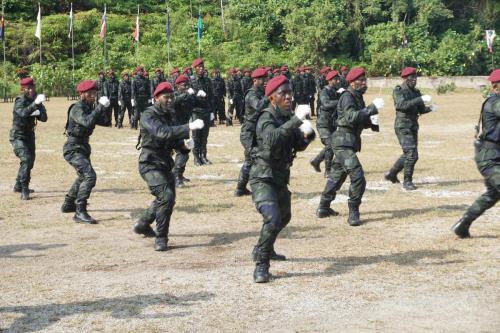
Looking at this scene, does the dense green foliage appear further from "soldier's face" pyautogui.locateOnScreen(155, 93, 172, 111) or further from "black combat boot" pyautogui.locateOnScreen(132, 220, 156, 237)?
"soldier's face" pyautogui.locateOnScreen(155, 93, 172, 111)

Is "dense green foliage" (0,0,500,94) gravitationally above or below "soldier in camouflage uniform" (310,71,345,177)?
above

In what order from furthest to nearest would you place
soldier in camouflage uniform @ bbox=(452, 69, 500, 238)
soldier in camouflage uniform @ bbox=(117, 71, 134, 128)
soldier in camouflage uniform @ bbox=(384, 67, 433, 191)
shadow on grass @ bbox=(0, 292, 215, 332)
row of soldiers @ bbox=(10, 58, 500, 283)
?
1. soldier in camouflage uniform @ bbox=(117, 71, 134, 128)
2. soldier in camouflage uniform @ bbox=(384, 67, 433, 191)
3. soldier in camouflage uniform @ bbox=(452, 69, 500, 238)
4. row of soldiers @ bbox=(10, 58, 500, 283)
5. shadow on grass @ bbox=(0, 292, 215, 332)

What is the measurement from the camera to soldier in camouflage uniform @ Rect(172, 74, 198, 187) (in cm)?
1273

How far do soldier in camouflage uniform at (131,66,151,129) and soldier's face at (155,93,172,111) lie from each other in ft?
50.7

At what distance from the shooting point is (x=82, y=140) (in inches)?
416

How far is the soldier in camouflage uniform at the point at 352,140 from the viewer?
9.79 m

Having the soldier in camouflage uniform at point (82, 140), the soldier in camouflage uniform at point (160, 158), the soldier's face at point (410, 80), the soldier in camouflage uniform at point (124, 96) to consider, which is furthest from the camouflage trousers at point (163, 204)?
the soldier in camouflage uniform at point (124, 96)

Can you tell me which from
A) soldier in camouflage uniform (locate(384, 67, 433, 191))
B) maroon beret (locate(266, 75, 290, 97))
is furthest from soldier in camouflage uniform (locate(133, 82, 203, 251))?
soldier in camouflage uniform (locate(384, 67, 433, 191))

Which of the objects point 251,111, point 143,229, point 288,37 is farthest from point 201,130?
point 288,37

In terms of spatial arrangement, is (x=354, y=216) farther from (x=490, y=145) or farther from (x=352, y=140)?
(x=490, y=145)

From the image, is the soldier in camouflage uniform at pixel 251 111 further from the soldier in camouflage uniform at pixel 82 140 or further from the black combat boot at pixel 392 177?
the black combat boot at pixel 392 177

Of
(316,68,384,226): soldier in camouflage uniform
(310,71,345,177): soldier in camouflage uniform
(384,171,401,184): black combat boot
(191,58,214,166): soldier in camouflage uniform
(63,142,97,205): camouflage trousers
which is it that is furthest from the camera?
(191,58,214,166): soldier in camouflage uniform

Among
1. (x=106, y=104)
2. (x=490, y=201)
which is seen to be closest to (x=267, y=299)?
(x=490, y=201)

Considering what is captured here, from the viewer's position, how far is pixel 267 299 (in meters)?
6.66
